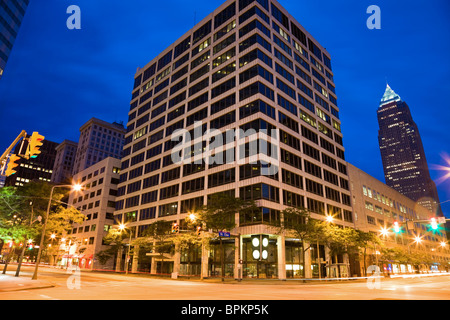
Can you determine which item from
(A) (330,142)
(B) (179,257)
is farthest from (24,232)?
(A) (330,142)

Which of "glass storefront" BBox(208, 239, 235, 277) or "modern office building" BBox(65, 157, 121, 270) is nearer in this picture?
"glass storefront" BBox(208, 239, 235, 277)

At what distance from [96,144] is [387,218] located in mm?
134019

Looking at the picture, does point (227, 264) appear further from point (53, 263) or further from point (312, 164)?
point (53, 263)

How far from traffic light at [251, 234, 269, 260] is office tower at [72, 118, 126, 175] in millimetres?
125805

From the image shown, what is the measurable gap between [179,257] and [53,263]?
7173 cm

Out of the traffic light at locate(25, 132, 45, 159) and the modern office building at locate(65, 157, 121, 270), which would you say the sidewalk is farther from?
the modern office building at locate(65, 157, 121, 270)

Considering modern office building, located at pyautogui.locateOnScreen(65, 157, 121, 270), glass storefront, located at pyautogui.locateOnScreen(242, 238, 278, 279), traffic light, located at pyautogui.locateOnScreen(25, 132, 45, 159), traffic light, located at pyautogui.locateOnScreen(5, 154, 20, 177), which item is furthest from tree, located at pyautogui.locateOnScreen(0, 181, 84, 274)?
modern office building, located at pyautogui.locateOnScreen(65, 157, 121, 270)

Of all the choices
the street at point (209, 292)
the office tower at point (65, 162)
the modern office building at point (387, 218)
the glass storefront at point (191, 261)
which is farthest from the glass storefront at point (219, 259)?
the office tower at point (65, 162)

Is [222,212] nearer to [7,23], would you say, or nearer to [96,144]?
[7,23]

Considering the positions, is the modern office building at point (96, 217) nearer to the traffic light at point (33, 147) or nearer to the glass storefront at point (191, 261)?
the glass storefront at point (191, 261)

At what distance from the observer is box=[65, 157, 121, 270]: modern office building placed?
81.9 meters

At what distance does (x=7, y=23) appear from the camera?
62.0 m

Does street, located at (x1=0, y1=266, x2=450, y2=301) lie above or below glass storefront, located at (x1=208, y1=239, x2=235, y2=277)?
below

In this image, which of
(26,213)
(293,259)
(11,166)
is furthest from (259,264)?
(11,166)
